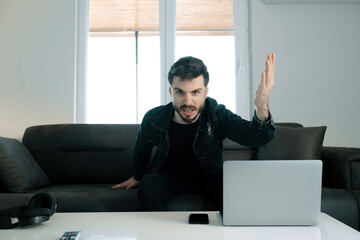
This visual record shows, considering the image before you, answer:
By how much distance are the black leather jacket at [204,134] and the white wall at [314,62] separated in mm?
1439

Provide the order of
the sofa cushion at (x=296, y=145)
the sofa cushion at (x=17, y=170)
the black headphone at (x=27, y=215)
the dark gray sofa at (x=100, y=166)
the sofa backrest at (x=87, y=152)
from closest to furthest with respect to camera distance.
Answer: the black headphone at (x=27, y=215) < the dark gray sofa at (x=100, y=166) < the sofa cushion at (x=17, y=170) < the sofa cushion at (x=296, y=145) < the sofa backrest at (x=87, y=152)

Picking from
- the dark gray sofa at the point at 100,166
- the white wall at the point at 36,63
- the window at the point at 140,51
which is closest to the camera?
the dark gray sofa at the point at 100,166

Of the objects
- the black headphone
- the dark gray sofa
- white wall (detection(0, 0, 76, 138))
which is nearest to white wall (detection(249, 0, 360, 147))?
the dark gray sofa

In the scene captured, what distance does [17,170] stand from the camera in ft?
6.47

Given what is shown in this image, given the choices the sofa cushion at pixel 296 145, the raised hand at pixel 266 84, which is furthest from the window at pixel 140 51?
the raised hand at pixel 266 84

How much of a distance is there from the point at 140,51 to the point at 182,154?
5.60 ft

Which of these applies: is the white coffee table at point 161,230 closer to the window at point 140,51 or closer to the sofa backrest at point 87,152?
the sofa backrest at point 87,152

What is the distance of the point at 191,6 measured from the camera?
3.31 m

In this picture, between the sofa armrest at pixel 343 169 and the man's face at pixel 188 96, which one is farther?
the sofa armrest at pixel 343 169

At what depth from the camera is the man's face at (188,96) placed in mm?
1701

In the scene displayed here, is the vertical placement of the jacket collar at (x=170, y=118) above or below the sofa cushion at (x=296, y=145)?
above

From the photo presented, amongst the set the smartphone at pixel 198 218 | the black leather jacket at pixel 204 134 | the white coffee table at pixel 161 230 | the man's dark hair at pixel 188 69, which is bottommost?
the white coffee table at pixel 161 230

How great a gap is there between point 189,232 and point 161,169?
0.91m

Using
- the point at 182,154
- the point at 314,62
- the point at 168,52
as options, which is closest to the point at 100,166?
the point at 182,154
